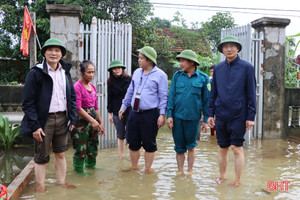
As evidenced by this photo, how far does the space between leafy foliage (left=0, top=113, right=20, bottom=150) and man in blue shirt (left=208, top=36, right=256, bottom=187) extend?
158 inches

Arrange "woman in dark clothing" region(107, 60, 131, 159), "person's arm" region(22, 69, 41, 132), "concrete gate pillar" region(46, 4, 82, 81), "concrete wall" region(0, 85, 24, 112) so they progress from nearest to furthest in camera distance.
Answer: "person's arm" region(22, 69, 41, 132) < "woman in dark clothing" region(107, 60, 131, 159) < "concrete gate pillar" region(46, 4, 82, 81) < "concrete wall" region(0, 85, 24, 112)

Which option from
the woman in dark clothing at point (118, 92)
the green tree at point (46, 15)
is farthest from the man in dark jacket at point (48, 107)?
the green tree at point (46, 15)

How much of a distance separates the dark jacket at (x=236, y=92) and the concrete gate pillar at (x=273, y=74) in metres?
3.96

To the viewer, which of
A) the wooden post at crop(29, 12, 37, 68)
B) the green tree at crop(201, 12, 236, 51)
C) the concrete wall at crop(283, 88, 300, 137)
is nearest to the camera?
the wooden post at crop(29, 12, 37, 68)

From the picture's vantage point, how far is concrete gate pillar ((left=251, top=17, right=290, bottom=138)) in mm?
7582

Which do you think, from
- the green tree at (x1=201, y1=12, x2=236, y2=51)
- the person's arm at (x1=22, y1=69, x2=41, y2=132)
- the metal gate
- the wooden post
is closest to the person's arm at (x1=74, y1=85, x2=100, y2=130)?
the person's arm at (x1=22, y1=69, x2=41, y2=132)

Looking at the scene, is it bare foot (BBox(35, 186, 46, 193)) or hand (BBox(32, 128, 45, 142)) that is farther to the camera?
bare foot (BBox(35, 186, 46, 193))

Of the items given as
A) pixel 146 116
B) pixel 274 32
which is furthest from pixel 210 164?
pixel 274 32

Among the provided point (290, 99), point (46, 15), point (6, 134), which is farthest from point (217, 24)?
point (6, 134)

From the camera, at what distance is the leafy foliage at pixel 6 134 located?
19.7 feet

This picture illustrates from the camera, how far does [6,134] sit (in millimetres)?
6059

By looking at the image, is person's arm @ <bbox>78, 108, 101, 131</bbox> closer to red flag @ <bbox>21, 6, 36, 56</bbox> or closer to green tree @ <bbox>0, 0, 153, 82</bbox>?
red flag @ <bbox>21, 6, 36, 56</bbox>

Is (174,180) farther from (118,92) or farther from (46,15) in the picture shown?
(46,15)

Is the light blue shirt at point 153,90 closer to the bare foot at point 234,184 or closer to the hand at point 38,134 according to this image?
the bare foot at point 234,184
